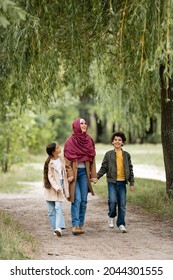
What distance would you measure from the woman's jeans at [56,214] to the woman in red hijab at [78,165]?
0.60ft

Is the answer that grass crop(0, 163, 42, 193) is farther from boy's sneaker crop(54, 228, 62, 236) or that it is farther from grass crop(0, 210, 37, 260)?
boy's sneaker crop(54, 228, 62, 236)

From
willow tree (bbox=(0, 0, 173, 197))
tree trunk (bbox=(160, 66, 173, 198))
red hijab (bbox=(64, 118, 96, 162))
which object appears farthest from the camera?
tree trunk (bbox=(160, 66, 173, 198))

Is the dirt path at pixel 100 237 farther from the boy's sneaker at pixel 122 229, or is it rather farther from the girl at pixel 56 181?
the girl at pixel 56 181

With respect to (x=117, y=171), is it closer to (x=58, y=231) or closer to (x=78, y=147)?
(x=78, y=147)

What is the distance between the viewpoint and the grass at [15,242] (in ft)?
24.6

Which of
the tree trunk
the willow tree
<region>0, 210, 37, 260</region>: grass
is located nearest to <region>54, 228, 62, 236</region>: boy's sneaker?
<region>0, 210, 37, 260</region>: grass

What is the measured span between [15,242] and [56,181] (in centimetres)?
155

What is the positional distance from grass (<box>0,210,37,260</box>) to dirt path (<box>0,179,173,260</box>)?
150mm

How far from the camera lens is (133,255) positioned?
323 inches

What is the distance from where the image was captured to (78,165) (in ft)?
31.3

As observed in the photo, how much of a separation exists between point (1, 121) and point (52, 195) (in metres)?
10.4

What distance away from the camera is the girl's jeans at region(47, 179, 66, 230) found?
941cm

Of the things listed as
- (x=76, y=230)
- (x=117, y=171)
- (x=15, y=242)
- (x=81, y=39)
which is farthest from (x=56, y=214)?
(x=81, y=39)
